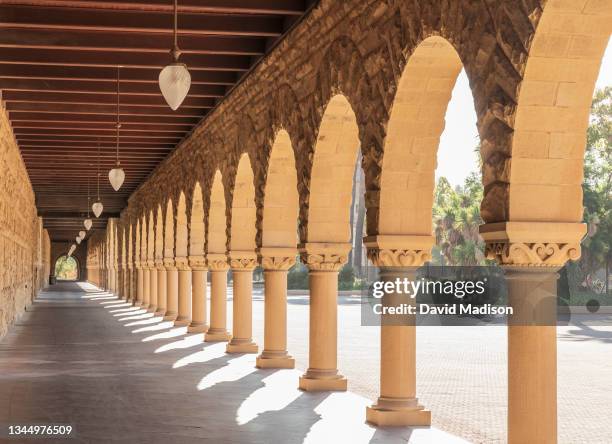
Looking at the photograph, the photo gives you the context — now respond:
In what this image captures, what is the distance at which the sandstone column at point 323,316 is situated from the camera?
13.2 m

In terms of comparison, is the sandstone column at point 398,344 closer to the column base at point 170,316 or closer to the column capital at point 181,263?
the column capital at point 181,263

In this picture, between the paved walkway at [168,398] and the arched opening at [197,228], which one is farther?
the arched opening at [197,228]

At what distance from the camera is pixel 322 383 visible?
13.1 meters

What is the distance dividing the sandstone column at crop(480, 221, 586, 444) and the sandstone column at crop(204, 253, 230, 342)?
1465 cm

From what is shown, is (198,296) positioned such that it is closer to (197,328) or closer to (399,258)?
(197,328)

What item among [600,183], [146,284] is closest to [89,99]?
[146,284]

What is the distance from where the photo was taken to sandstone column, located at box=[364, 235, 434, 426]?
10.4m

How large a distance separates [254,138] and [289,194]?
1.39m

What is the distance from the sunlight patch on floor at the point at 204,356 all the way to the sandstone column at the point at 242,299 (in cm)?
38

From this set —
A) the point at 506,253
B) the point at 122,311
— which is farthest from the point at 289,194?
the point at 122,311

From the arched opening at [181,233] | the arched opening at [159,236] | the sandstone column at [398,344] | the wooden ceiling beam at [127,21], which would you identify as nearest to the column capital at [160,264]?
the arched opening at [159,236]

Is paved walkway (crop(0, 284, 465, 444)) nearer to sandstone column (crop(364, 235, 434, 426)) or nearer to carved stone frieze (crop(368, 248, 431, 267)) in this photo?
sandstone column (crop(364, 235, 434, 426))

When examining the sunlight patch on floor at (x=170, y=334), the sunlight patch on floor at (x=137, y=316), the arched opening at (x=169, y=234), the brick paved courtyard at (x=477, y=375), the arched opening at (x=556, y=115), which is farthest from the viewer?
the sunlight patch on floor at (x=137, y=316)

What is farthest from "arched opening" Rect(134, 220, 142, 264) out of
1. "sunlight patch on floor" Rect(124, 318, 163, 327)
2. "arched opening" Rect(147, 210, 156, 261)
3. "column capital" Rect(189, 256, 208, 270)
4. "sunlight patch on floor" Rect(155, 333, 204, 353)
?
"sunlight patch on floor" Rect(155, 333, 204, 353)
